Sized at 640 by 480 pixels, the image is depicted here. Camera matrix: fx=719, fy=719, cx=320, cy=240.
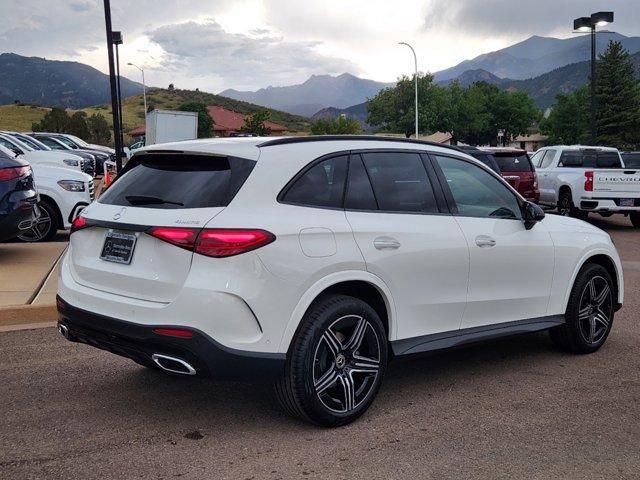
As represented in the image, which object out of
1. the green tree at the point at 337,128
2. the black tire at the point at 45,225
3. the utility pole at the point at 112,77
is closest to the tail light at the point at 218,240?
the black tire at the point at 45,225

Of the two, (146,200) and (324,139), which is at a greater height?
(324,139)

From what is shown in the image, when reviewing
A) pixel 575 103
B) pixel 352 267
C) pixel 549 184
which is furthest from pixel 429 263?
pixel 575 103

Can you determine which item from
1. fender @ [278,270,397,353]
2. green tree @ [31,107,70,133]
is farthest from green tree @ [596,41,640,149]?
fender @ [278,270,397,353]

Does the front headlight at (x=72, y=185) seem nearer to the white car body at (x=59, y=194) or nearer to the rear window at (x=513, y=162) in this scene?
the white car body at (x=59, y=194)

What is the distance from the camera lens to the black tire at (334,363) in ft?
13.2

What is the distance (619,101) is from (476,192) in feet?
226

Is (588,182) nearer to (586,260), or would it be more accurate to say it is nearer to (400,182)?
(586,260)

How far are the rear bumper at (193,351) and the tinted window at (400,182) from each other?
133 centimetres

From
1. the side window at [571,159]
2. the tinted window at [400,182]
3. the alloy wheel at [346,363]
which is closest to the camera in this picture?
the alloy wheel at [346,363]

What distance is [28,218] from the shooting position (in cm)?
931

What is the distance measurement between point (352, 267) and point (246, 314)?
742mm

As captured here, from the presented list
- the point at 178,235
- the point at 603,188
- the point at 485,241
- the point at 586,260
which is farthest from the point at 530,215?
the point at 603,188

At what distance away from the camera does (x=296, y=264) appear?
3.95 metres

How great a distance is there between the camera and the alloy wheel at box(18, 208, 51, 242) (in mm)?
11633
